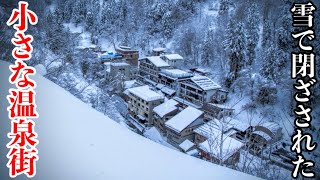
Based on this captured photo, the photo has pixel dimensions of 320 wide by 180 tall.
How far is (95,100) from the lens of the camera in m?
9.17

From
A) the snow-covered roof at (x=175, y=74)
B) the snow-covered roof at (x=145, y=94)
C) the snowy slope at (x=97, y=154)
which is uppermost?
the snowy slope at (x=97, y=154)

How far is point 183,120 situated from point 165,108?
6.04 feet

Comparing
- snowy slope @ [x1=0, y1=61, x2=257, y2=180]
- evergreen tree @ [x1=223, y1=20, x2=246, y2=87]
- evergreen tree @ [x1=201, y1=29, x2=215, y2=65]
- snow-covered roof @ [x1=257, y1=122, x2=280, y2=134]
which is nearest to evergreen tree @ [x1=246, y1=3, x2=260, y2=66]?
evergreen tree @ [x1=223, y1=20, x2=246, y2=87]

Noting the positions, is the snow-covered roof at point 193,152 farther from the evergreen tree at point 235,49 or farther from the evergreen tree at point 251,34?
the evergreen tree at point 251,34

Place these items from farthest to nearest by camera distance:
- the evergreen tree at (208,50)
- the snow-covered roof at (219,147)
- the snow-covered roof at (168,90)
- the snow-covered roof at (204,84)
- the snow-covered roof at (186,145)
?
the evergreen tree at (208,50)
the snow-covered roof at (168,90)
the snow-covered roof at (204,84)
the snow-covered roof at (186,145)
the snow-covered roof at (219,147)

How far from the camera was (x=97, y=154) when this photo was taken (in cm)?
225

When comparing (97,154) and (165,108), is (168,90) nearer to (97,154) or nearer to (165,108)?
(165,108)

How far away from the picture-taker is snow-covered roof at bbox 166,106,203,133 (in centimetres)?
1201

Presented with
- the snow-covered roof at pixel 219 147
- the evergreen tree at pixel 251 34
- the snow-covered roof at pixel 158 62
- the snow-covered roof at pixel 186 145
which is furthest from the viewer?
the snow-covered roof at pixel 158 62

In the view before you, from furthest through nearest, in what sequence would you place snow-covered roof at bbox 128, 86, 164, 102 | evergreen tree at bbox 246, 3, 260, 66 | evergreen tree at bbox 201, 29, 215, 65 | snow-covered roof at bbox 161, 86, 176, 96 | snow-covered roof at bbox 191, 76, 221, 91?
evergreen tree at bbox 201, 29, 215, 65 < evergreen tree at bbox 246, 3, 260, 66 < snow-covered roof at bbox 161, 86, 176, 96 < snow-covered roof at bbox 191, 76, 221, 91 < snow-covered roof at bbox 128, 86, 164, 102

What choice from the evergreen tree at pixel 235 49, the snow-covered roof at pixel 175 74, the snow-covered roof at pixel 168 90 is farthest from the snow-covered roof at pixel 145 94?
the evergreen tree at pixel 235 49

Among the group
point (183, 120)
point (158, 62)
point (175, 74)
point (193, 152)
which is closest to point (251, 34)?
point (175, 74)

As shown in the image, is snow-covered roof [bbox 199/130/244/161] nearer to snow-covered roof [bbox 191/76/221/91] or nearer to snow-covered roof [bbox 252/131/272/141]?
snow-covered roof [bbox 252/131/272/141]

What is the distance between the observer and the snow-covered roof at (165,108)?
1369 centimetres
